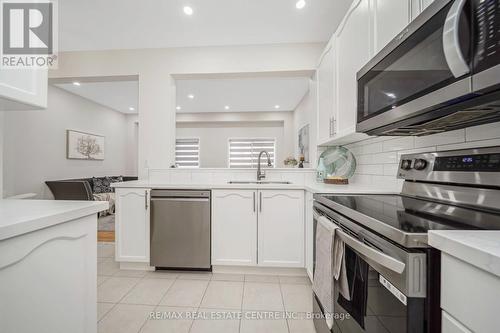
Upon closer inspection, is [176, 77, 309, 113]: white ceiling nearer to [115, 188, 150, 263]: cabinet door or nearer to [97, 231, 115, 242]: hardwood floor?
[115, 188, 150, 263]: cabinet door

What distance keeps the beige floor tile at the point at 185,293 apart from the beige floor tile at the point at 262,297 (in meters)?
0.39

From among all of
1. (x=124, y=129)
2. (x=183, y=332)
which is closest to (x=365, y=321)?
(x=183, y=332)

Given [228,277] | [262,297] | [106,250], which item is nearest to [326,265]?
[262,297]

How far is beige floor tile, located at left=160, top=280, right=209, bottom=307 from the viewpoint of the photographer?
1.69 metres

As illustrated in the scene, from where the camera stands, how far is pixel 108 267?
7.54ft

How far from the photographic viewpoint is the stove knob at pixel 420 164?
3.69 ft

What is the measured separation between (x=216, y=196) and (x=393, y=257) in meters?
1.67

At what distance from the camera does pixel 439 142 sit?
3.82 ft

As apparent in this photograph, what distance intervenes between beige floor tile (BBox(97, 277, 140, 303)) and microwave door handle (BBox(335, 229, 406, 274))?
1928 mm

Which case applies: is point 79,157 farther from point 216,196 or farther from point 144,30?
point 216,196

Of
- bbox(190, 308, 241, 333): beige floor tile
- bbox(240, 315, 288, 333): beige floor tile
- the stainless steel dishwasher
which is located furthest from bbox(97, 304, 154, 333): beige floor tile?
bbox(240, 315, 288, 333): beige floor tile

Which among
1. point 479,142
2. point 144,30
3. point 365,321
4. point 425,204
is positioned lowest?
point 365,321

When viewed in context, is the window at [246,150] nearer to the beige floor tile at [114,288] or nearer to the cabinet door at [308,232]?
the cabinet door at [308,232]

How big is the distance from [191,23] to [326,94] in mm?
1643
